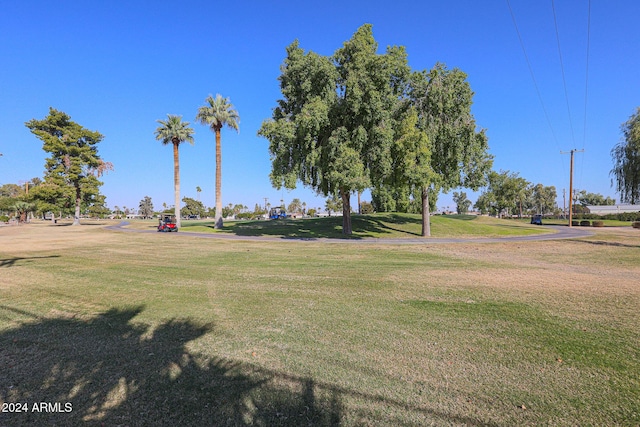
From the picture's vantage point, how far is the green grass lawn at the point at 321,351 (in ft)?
10.3

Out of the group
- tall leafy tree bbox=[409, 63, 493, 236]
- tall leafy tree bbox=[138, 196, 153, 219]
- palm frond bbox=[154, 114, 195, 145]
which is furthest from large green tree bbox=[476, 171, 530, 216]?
tall leafy tree bbox=[138, 196, 153, 219]

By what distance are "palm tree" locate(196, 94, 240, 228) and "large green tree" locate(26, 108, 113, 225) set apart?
26980 mm

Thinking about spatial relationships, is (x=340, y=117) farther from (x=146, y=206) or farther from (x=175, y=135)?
(x=146, y=206)

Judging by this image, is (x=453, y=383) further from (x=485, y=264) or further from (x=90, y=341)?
(x=485, y=264)

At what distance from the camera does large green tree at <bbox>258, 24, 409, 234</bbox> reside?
2325cm

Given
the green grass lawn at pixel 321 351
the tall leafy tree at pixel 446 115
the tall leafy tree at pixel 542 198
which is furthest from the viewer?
the tall leafy tree at pixel 542 198

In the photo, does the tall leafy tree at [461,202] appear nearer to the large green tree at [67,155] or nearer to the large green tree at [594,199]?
the large green tree at [594,199]

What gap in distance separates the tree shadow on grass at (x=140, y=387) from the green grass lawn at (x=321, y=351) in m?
0.02

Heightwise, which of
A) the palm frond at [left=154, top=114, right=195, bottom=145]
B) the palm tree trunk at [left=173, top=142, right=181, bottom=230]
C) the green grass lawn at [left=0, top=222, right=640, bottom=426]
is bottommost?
the green grass lawn at [left=0, top=222, right=640, bottom=426]

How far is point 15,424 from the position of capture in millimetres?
2916

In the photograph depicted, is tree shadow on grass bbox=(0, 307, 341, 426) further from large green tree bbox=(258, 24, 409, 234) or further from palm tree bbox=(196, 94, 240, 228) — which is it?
palm tree bbox=(196, 94, 240, 228)

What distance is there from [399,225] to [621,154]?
22938 mm

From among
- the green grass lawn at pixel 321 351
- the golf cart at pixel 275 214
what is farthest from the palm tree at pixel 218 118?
the golf cart at pixel 275 214

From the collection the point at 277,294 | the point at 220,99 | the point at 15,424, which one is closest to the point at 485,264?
the point at 277,294
